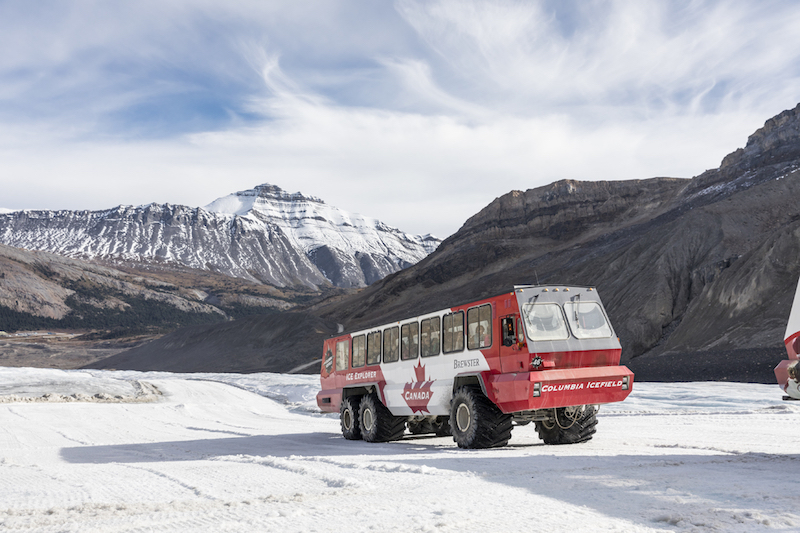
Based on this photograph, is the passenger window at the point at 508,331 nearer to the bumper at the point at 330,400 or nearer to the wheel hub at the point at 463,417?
the wheel hub at the point at 463,417

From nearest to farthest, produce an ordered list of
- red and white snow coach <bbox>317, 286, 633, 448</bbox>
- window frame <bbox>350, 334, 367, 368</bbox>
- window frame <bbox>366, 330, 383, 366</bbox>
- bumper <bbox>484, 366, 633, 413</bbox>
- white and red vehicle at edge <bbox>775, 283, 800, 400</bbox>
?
white and red vehicle at edge <bbox>775, 283, 800, 400</bbox>, bumper <bbox>484, 366, 633, 413</bbox>, red and white snow coach <bbox>317, 286, 633, 448</bbox>, window frame <bbox>366, 330, 383, 366</bbox>, window frame <bbox>350, 334, 367, 368</bbox>

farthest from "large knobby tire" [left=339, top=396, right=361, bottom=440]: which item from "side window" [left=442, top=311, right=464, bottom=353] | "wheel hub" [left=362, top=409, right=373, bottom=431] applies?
"side window" [left=442, top=311, right=464, bottom=353]

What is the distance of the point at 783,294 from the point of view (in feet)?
149

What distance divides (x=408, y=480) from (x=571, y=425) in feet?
18.5

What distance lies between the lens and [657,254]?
2522 inches

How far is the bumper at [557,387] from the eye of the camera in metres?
11.6

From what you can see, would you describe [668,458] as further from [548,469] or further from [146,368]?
[146,368]

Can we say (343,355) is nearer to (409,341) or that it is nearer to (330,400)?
(330,400)

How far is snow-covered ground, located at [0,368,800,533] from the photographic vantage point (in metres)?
6.26

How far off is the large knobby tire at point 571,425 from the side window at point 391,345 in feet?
12.2

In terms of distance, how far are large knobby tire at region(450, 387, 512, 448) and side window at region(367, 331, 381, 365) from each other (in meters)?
3.64

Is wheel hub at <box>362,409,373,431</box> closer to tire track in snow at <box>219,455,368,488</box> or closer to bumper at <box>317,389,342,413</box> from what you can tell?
bumper at <box>317,389,342,413</box>

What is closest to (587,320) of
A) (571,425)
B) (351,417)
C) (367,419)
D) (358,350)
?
(571,425)

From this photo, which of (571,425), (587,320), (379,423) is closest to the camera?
(587,320)
